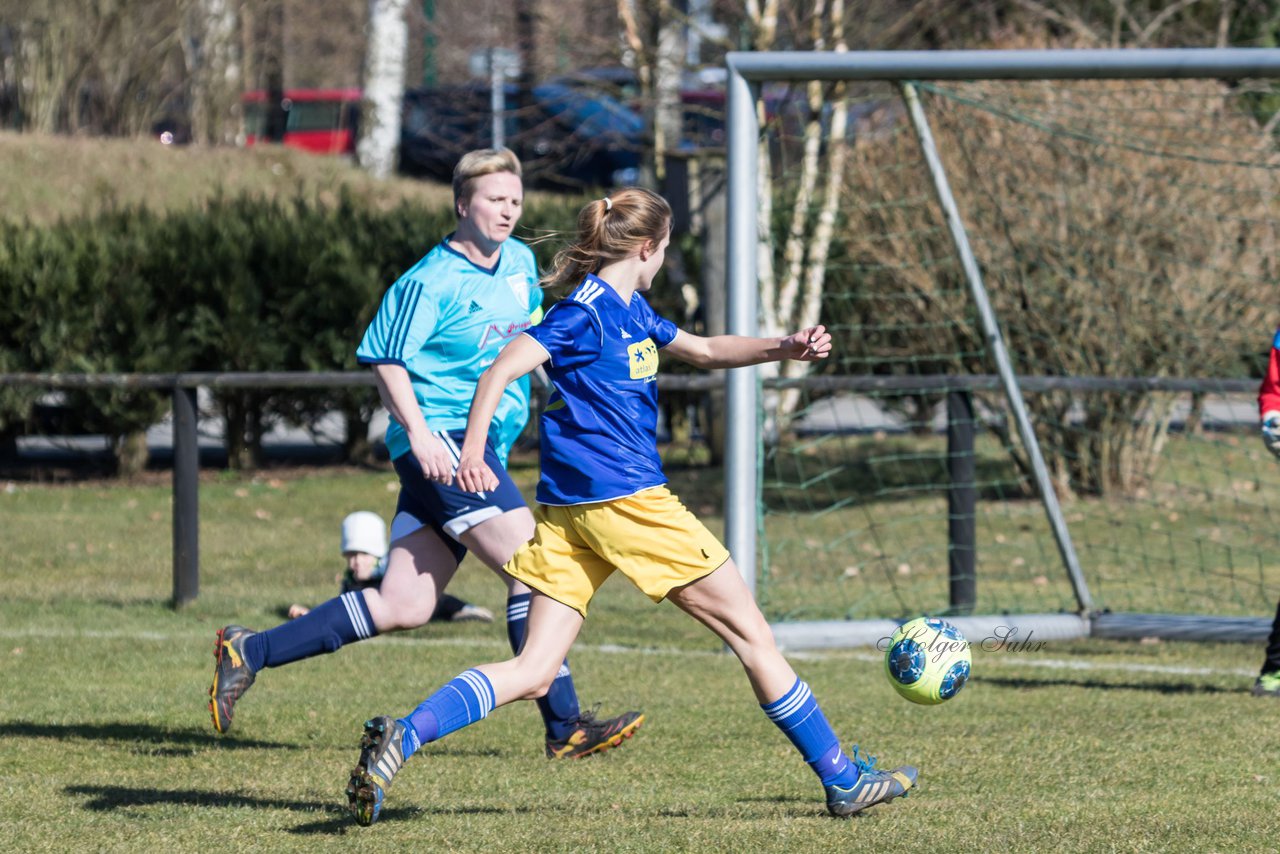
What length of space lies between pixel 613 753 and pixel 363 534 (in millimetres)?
2975

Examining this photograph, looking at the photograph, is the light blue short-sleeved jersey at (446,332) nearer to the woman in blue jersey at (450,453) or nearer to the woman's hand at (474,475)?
the woman in blue jersey at (450,453)

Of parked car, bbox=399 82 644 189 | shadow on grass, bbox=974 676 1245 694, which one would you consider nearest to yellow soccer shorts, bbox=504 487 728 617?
shadow on grass, bbox=974 676 1245 694

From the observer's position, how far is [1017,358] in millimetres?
13445

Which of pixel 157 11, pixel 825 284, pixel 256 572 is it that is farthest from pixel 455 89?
pixel 256 572

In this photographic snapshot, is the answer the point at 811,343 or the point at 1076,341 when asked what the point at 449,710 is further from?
the point at 1076,341

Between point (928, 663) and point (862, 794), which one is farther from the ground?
point (928, 663)

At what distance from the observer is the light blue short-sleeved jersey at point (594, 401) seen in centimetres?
478

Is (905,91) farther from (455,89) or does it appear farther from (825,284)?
(455,89)

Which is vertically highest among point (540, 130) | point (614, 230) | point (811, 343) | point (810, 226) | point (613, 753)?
point (540, 130)

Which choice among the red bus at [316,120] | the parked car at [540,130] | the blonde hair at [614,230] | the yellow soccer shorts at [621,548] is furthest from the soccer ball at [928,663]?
the red bus at [316,120]

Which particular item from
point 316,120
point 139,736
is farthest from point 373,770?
point 316,120

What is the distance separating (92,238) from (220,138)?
12.0 metres

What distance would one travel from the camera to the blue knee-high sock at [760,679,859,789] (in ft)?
15.9

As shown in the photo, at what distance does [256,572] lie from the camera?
35.2ft
